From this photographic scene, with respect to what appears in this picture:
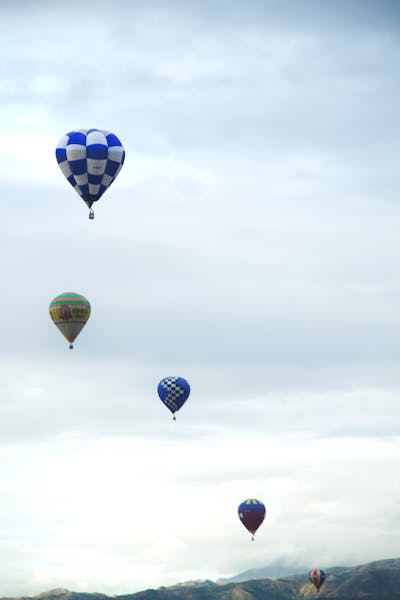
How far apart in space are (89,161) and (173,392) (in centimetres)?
4478

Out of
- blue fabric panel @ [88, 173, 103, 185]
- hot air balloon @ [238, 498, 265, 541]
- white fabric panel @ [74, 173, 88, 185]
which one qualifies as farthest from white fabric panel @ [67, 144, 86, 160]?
hot air balloon @ [238, 498, 265, 541]

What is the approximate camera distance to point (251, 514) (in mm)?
185000

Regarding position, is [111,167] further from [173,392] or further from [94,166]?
[173,392]

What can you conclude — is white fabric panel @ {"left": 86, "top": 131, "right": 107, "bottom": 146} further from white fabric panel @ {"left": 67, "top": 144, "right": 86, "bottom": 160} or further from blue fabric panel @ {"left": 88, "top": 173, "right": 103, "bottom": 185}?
blue fabric panel @ {"left": 88, "top": 173, "right": 103, "bottom": 185}

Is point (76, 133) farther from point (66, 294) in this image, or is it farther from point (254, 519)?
point (254, 519)

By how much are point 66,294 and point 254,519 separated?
6920 cm

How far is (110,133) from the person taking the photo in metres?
132

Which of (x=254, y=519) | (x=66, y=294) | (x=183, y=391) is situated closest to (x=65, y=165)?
(x=66, y=294)

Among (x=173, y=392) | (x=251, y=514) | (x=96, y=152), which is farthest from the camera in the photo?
(x=251, y=514)

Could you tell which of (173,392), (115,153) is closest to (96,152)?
(115,153)

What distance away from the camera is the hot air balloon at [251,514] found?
184 metres

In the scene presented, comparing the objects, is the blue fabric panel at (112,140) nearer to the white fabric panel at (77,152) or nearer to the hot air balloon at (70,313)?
the white fabric panel at (77,152)

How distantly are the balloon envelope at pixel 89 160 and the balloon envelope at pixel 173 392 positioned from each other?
4005cm

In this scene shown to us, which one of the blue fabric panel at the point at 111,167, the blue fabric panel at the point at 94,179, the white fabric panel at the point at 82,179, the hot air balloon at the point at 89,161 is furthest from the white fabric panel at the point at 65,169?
the blue fabric panel at the point at 111,167
